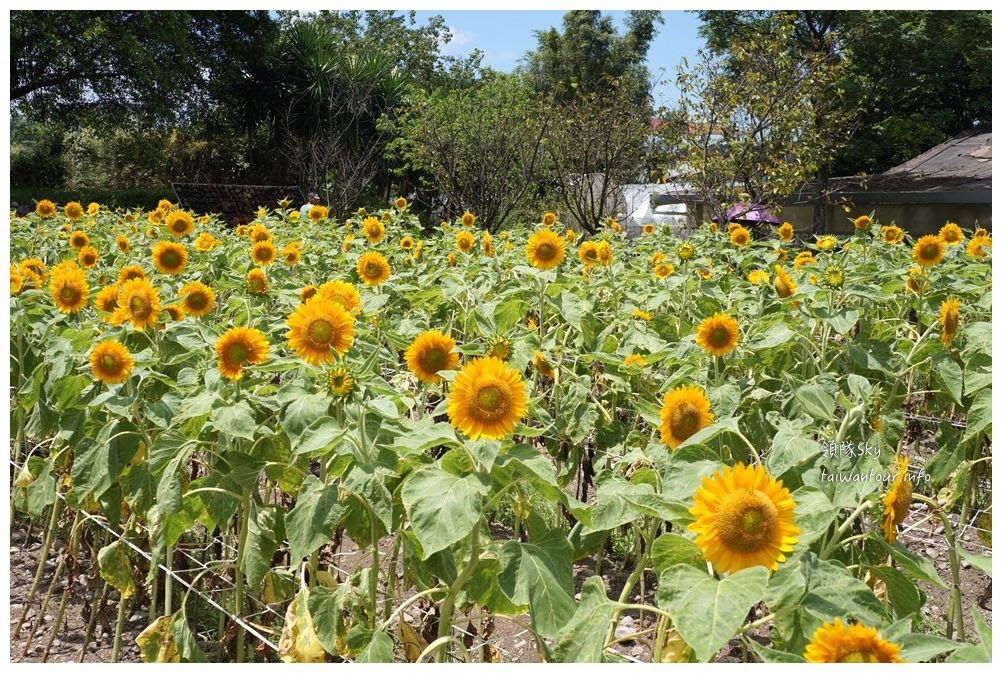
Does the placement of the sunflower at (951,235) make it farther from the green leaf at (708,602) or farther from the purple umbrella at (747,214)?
the purple umbrella at (747,214)

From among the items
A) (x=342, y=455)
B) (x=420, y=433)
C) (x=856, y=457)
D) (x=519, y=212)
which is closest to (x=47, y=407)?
(x=342, y=455)

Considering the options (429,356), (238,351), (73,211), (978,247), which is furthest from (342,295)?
(73,211)

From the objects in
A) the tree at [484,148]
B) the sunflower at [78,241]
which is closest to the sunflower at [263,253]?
the sunflower at [78,241]

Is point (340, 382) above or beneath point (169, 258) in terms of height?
beneath

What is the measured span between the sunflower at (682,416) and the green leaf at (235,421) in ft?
2.27

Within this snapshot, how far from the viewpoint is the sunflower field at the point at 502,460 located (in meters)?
1.11

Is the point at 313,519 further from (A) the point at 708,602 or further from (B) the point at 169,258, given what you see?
(B) the point at 169,258

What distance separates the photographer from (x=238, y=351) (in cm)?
161

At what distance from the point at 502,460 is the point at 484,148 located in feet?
38.4

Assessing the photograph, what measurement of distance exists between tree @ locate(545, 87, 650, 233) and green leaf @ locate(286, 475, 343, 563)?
36.7 ft

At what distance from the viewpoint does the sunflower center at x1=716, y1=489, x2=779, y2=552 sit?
1.00 meters

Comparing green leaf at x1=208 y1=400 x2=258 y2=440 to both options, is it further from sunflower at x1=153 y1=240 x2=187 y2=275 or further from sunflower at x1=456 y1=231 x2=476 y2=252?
sunflower at x1=456 y1=231 x2=476 y2=252

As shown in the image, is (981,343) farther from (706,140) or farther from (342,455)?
(706,140)

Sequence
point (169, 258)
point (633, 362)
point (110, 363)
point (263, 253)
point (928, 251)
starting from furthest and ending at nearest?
point (263, 253), point (169, 258), point (928, 251), point (633, 362), point (110, 363)
